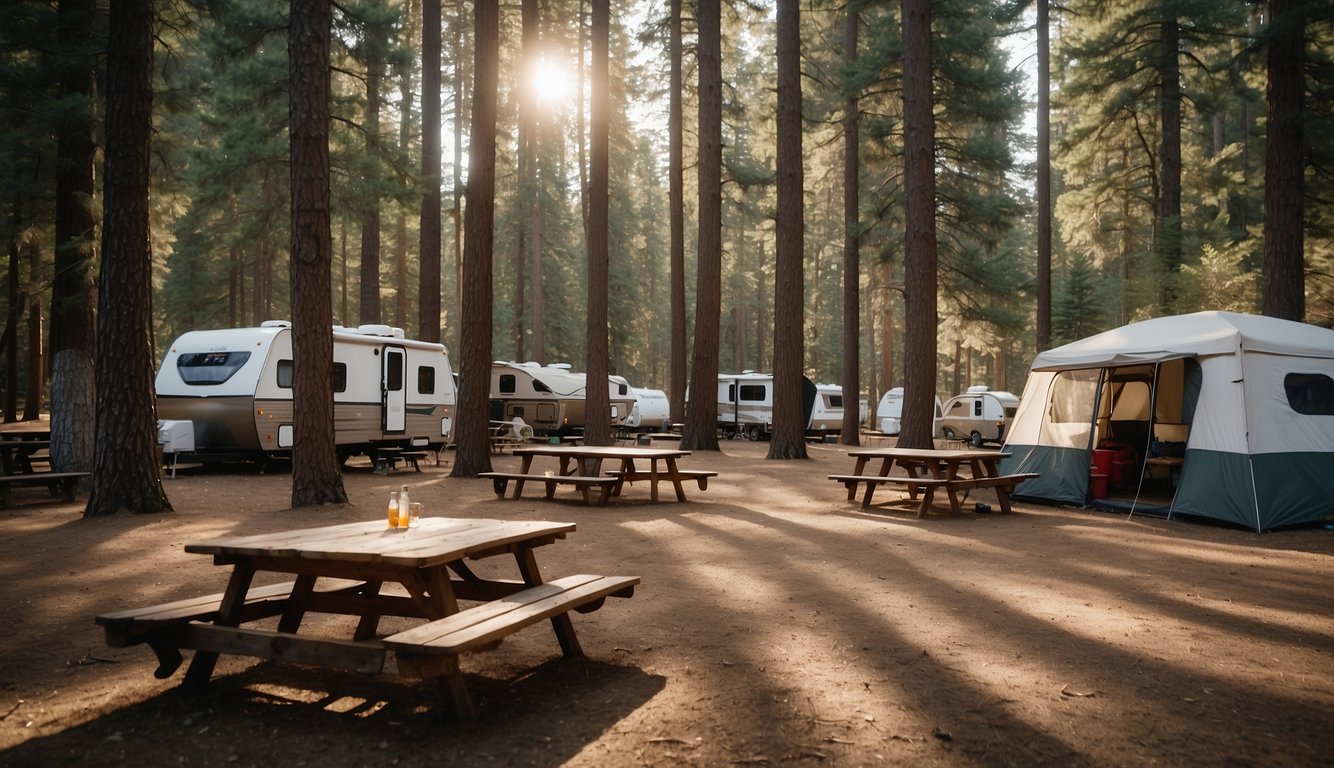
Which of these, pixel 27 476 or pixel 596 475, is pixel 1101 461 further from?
pixel 27 476

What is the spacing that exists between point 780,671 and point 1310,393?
930 centimetres

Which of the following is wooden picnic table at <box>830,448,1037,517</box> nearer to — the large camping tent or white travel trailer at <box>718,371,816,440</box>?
the large camping tent

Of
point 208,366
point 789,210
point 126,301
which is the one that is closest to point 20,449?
point 208,366

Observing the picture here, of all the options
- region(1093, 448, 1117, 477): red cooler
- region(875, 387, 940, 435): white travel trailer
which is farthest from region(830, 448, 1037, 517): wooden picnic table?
region(875, 387, 940, 435): white travel trailer

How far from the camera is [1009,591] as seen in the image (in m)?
5.90

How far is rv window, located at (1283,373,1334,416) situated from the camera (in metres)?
9.80

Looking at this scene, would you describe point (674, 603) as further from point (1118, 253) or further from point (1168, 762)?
point (1118, 253)

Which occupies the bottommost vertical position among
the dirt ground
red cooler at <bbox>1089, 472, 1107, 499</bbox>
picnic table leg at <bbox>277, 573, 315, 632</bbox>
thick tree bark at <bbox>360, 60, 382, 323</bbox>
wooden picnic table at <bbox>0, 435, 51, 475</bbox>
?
the dirt ground

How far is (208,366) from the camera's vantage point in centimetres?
1380

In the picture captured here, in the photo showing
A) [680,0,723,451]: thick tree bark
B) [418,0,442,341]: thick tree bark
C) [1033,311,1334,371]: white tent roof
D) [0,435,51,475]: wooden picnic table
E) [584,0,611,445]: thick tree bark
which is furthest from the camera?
[680,0,723,451]: thick tree bark

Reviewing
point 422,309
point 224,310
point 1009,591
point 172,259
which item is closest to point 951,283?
point 422,309

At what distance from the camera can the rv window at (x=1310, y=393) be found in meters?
9.80

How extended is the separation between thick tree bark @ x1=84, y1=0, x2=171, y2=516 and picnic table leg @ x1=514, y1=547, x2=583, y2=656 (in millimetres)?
6318

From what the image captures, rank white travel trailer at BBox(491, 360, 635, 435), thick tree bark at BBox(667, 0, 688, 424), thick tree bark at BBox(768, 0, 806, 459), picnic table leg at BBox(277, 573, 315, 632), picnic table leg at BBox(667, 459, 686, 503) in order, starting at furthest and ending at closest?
1. white travel trailer at BBox(491, 360, 635, 435)
2. thick tree bark at BBox(667, 0, 688, 424)
3. thick tree bark at BBox(768, 0, 806, 459)
4. picnic table leg at BBox(667, 459, 686, 503)
5. picnic table leg at BBox(277, 573, 315, 632)
